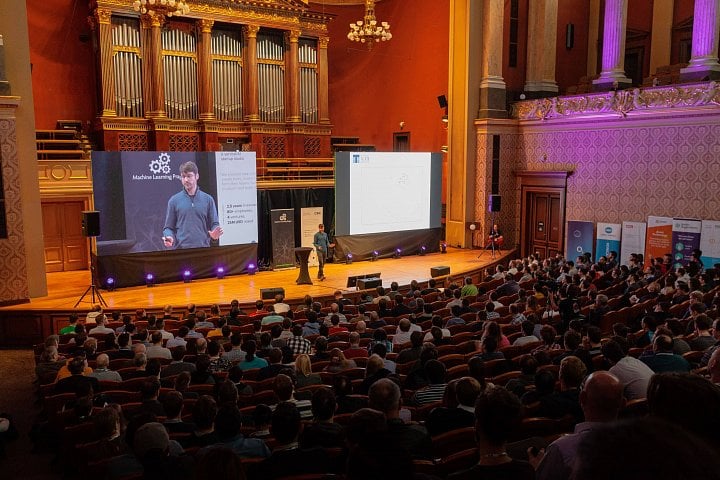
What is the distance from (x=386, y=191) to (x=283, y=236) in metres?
3.11

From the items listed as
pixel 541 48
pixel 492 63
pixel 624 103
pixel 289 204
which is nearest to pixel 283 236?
pixel 289 204

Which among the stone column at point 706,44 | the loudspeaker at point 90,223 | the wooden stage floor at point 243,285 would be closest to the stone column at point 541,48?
the stone column at point 706,44

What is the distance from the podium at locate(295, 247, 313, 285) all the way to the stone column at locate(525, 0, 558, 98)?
886 centimetres

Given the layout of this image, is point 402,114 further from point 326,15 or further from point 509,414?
point 509,414

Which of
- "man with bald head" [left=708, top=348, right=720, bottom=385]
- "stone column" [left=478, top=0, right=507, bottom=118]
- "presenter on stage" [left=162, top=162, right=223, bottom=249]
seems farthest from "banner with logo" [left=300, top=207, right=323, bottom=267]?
"man with bald head" [left=708, top=348, right=720, bottom=385]

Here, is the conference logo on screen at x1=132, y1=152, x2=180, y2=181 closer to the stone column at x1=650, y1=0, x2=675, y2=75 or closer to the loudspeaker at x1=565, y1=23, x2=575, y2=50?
the loudspeaker at x1=565, y1=23, x2=575, y2=50

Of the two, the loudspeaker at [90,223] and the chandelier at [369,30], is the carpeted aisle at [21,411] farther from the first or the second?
the chandelier at [369,30]

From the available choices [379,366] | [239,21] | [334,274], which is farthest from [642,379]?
[239,21]

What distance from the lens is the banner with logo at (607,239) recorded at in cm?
1470

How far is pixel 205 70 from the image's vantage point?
1698 centimetres

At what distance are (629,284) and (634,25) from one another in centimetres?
1094

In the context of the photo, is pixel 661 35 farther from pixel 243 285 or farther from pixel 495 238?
pixel 243 285

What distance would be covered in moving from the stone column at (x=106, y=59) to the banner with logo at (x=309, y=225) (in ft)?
18.7

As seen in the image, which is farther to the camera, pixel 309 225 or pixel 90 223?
pixel 309 225
